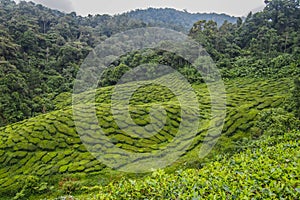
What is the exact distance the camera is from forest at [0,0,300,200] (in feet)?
9.64

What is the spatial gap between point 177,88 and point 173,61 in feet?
19.1

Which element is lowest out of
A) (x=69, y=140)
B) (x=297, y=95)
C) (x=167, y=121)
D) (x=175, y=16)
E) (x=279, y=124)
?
(x=69, y=140)

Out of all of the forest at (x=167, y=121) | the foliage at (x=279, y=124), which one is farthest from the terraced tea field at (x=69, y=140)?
the foliage at (x=279, y=124)

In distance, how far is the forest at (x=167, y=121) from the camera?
2.94 m

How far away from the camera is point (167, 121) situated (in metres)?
15.3

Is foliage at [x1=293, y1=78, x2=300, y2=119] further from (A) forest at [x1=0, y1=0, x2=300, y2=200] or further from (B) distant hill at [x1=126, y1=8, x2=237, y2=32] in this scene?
(B) distant hill at [x1=126, y1=8, x2=237, y2=32]

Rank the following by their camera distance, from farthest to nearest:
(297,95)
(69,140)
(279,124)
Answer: (69,140) → (297,95) → (279,124)

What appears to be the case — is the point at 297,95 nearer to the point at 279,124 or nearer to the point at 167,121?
the point at 279,124

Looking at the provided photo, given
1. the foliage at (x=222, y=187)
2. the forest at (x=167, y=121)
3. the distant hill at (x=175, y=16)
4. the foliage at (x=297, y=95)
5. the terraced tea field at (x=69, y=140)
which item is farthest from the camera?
the distant hill at (x=175, y=16)

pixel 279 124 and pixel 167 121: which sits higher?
pixel 279 124

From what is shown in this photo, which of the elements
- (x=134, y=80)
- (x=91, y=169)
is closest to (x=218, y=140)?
(x=91, y=169)

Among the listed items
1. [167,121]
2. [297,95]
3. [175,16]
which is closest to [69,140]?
[167,121]

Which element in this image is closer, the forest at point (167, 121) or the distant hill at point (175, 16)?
the forest at point (167, 121)

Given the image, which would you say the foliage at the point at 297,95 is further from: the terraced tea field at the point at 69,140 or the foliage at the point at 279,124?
the terraced tea field at the point at 69,140
